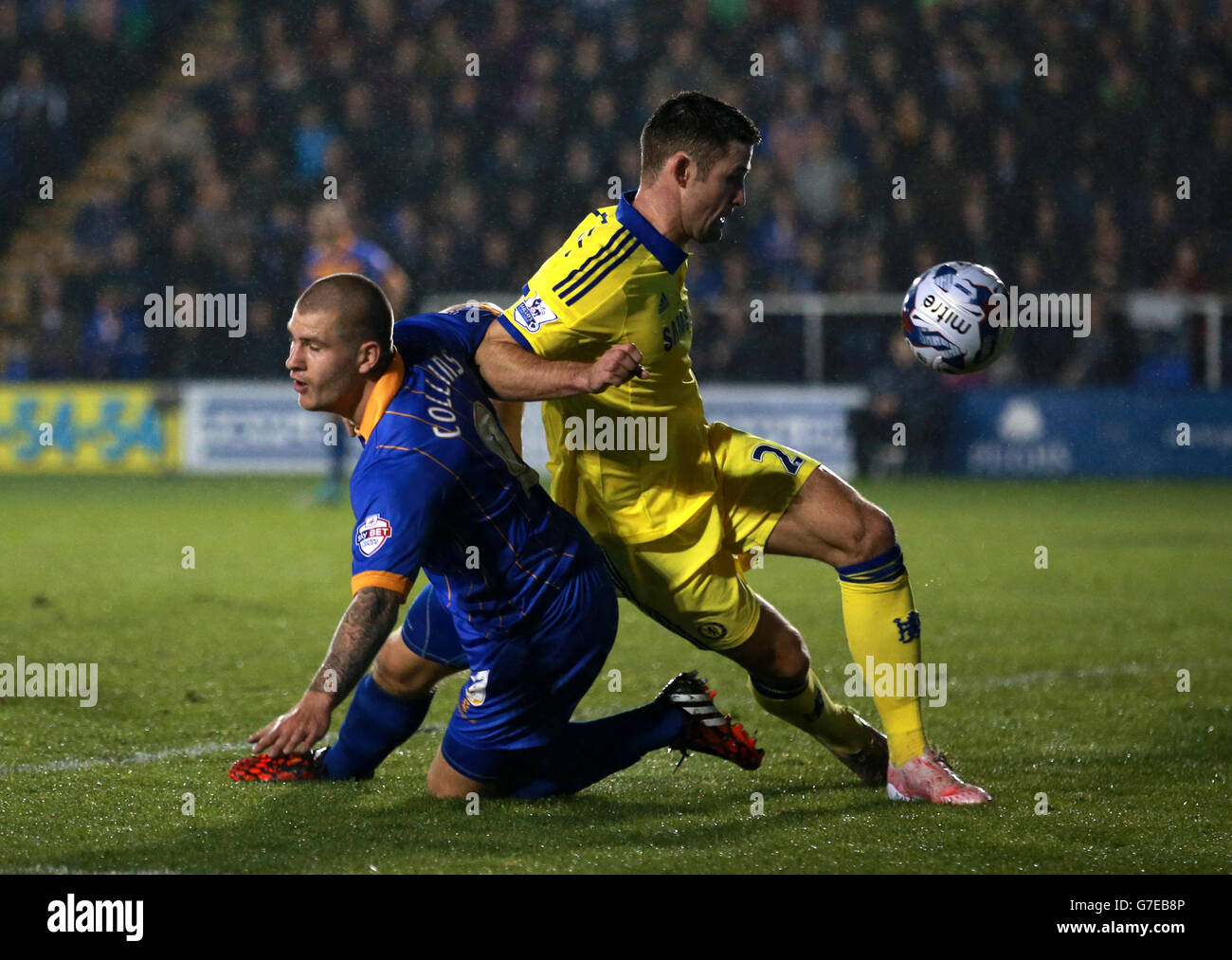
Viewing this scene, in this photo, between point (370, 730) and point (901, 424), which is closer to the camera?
point (370, 730)

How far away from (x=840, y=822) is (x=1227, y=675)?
2.95 m

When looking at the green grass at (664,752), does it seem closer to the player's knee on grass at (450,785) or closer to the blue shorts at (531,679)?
the player's knee on grass at (450,785)

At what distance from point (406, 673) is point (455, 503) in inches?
25.3

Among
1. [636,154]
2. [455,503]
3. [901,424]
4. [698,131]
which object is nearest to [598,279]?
[698,131]

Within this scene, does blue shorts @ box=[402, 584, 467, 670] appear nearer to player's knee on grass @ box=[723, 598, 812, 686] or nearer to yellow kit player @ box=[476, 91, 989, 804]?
yellow kit player @ box=[476, 91, 989, 804]

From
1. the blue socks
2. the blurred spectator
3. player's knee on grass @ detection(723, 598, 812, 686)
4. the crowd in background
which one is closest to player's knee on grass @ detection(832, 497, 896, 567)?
player's knee on grass @ detection(723, 598, 812, 686)

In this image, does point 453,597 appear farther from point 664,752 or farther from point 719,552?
point 664,752

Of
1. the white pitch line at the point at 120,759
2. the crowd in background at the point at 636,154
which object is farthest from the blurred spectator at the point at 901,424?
the white pitch line at the point at 120,759

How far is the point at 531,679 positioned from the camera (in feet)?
13.7

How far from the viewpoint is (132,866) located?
3.55m

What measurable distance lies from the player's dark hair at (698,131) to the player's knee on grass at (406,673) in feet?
4.77

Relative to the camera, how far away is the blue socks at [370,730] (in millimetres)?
4402

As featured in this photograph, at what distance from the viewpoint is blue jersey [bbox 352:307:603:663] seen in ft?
12.2

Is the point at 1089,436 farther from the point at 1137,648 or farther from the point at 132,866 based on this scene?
the point at 132,866
